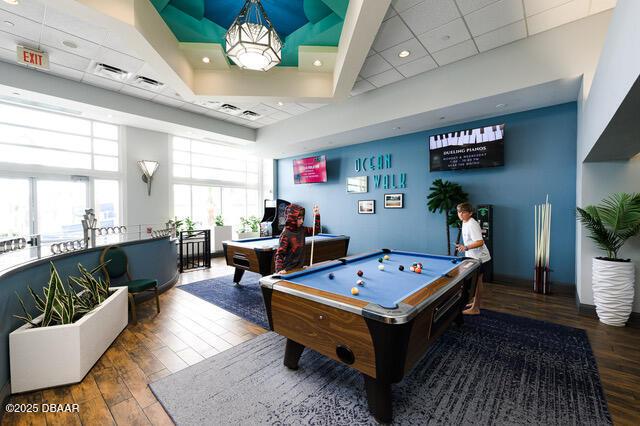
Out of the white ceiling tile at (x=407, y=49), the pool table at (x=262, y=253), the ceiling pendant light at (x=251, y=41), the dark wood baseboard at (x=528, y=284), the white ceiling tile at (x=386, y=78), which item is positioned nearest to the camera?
the ceiling pendant light at (x=251, y=41)

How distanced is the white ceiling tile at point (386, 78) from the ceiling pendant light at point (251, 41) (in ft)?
8.33

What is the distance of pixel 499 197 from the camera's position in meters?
5.14

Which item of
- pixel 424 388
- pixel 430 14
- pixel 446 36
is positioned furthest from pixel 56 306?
pixel 446 36

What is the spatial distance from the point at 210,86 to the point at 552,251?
668cm

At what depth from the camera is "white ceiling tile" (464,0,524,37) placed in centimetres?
318

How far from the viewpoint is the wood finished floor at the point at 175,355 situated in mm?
1891

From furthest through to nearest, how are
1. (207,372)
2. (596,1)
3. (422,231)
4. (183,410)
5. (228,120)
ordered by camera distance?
(228,120), (422,231), (596,1), (207,372), (183,410)

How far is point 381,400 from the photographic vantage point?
1765 mm

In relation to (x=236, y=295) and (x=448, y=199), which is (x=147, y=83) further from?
(x=448, y=199)

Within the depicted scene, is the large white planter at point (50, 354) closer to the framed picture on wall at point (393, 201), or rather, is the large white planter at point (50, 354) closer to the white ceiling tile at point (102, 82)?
the white ceiling tile at point (102, 82)

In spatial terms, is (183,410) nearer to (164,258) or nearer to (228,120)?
(164,258)

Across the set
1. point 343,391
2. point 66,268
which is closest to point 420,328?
point 343,391

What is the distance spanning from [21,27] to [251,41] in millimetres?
3231

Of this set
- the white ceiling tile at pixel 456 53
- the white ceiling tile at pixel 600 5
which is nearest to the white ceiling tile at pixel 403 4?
the white ceiling tile at pixel 456 53
